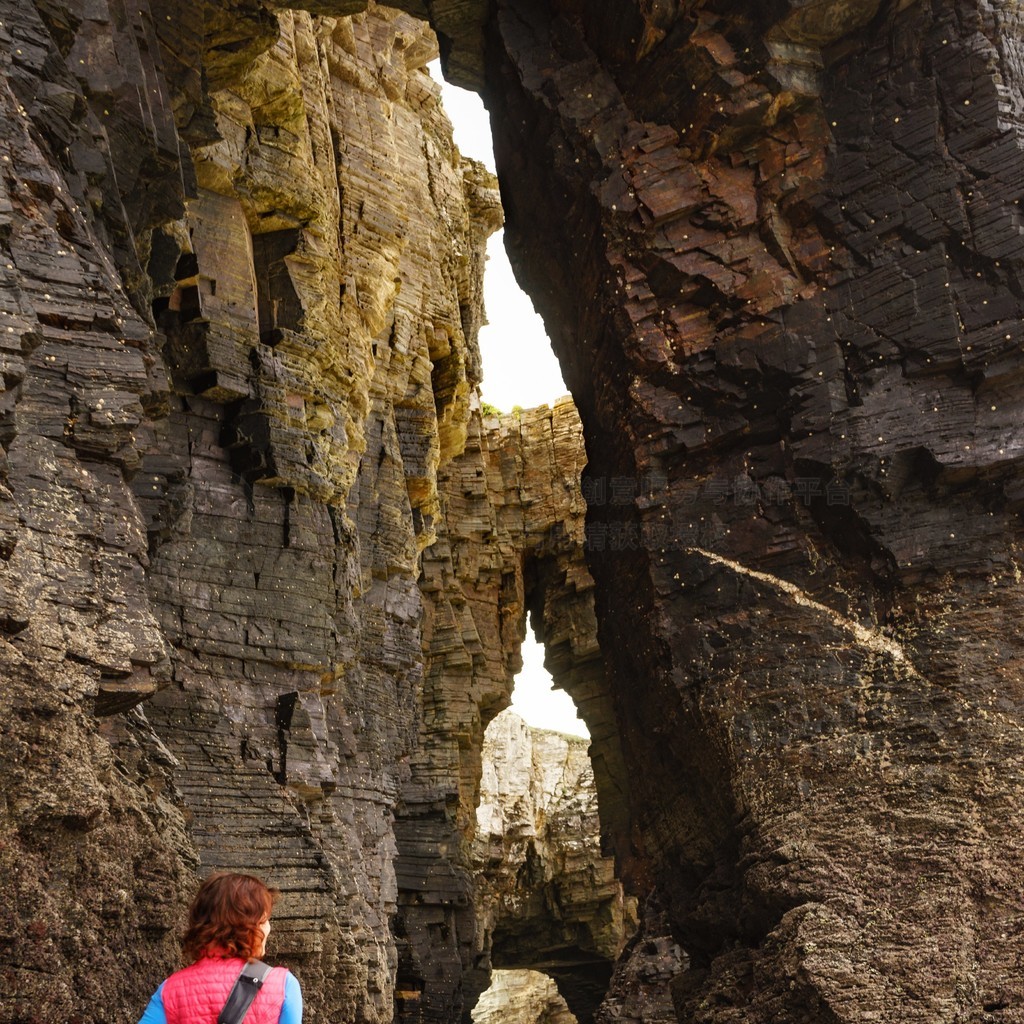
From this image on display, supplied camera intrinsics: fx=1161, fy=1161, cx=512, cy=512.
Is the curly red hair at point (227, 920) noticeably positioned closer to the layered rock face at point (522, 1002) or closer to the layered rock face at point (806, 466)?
the layered rock face at point (806, 466)

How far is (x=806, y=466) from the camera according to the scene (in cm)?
1108

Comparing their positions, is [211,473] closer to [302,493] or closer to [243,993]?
[302,493]

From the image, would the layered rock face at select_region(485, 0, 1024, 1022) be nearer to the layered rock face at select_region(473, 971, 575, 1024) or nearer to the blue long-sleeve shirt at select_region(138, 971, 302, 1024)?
the blue long-sleeve shirt at select_region(138, 971, 302, 1024)

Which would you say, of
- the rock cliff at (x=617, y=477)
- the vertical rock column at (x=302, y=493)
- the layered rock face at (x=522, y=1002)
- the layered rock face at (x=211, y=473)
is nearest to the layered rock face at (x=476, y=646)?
the layered rock face at (x=211, y=473)

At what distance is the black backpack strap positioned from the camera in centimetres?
391

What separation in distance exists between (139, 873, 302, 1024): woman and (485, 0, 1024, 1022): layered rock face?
237 inches

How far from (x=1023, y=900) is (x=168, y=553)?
8319 millimetres

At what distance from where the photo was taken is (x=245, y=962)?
4.11 m

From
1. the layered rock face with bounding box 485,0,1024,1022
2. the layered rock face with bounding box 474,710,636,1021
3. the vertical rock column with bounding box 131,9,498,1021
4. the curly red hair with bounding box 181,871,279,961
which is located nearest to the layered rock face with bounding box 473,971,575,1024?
the layered rock face with bounding box 474,710,636,1021

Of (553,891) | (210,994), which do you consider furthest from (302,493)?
(553,891)

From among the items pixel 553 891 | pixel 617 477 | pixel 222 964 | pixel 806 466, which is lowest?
pixel 553 891

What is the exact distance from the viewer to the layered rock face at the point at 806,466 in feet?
30.6

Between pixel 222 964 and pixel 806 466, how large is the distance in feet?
27.0

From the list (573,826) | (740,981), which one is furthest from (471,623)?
(740,981)
